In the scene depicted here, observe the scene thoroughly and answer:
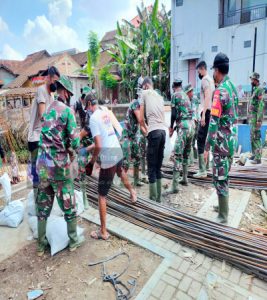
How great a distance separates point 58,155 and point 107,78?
17758 mm

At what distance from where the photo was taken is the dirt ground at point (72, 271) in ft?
7.62

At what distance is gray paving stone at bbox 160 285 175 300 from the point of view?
87.6 inches

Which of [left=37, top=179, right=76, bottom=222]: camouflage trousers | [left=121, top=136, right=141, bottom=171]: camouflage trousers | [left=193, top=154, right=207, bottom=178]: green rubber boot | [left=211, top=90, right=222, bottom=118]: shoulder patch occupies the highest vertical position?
[left=211, top=90, right=222, bottom=118]: shoulder patch

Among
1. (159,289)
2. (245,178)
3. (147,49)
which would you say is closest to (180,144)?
(245,178)

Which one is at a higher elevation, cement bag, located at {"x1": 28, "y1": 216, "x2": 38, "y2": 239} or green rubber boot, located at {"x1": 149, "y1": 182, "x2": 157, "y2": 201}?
green rubber boot, located at {"x1": 149, "y1": 182, "x2": 157, "y2": 201}

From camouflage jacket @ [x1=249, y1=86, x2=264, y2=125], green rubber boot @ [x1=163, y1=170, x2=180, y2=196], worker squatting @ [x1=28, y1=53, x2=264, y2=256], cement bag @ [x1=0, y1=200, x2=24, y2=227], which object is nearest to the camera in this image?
worker squatting @ [x1=28, y1=53, x2=264, y2=256]

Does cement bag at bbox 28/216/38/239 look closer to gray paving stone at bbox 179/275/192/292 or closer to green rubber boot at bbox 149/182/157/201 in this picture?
green rubber boot at bbox 149/182/157/201

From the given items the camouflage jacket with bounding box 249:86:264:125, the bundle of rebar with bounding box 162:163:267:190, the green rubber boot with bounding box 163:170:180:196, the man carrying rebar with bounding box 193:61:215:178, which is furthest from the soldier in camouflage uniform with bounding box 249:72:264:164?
the green rubber boot with bounding box 163:170:180:196

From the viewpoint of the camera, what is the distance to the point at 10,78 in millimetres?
28125

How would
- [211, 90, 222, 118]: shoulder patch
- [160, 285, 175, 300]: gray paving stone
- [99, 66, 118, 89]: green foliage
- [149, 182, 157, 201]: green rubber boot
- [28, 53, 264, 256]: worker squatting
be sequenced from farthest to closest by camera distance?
1. [99, 66, 118, 89]: green foliage
2. [149, 182, 157, 201]: green rubber boot
3. [211, 90, 222, 118]: shoulder patch
4. [28, 53, 264, 256]: worker squatting
5. [160, 285, 175, 300]: gray paving stone

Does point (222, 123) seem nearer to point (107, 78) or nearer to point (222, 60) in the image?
point (222, 60)

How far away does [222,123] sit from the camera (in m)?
3.08

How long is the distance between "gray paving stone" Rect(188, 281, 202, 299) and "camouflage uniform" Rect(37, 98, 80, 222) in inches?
58.7

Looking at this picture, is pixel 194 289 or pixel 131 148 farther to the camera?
pixel 131 148
